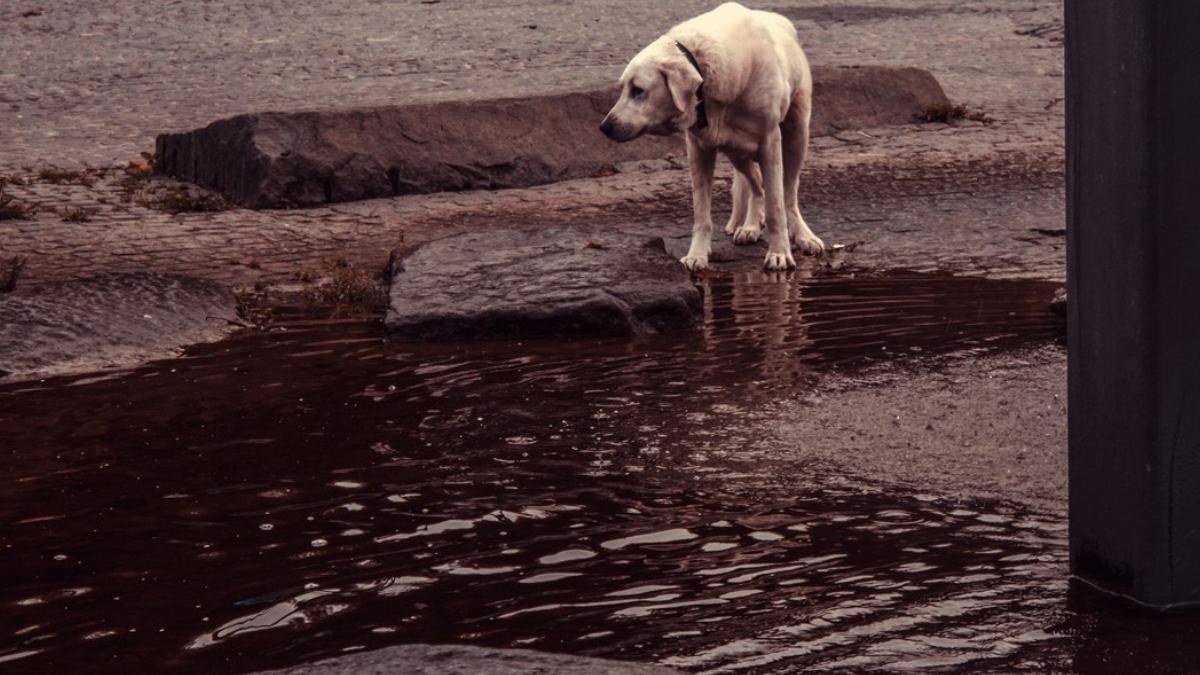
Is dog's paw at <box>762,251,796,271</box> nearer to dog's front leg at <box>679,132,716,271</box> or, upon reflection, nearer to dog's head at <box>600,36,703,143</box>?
dog's front leg at <box>679,132,716,271</box>

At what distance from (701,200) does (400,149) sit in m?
2.40

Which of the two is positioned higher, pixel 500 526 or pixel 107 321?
pixel 107 321

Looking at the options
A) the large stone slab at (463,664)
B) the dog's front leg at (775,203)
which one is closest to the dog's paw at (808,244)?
the dog's front leg at (775,203)

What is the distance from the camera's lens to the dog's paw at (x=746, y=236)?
31.2 ft

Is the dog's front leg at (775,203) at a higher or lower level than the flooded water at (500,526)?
higher

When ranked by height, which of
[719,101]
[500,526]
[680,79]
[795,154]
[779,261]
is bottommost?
[500,526]

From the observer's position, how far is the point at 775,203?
29.1 ft

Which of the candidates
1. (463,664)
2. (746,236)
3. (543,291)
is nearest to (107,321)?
(543,291)

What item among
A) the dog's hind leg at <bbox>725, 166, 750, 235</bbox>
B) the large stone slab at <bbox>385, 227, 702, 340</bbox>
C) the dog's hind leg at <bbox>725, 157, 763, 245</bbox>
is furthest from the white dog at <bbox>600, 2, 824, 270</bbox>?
the large stone slab at <bbox>385, 227, 702, 340</bbox>

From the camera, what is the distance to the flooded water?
376 centimetres

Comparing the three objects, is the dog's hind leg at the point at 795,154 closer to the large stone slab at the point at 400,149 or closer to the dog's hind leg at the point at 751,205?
the dog's hind leg at the point at 751,205

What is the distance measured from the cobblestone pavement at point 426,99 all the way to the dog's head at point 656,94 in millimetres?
1066

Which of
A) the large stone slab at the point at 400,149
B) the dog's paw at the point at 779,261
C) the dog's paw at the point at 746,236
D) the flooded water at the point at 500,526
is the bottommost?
the flooded water at the point at 500,526

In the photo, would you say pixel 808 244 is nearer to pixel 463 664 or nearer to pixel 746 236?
pixel 746 236
